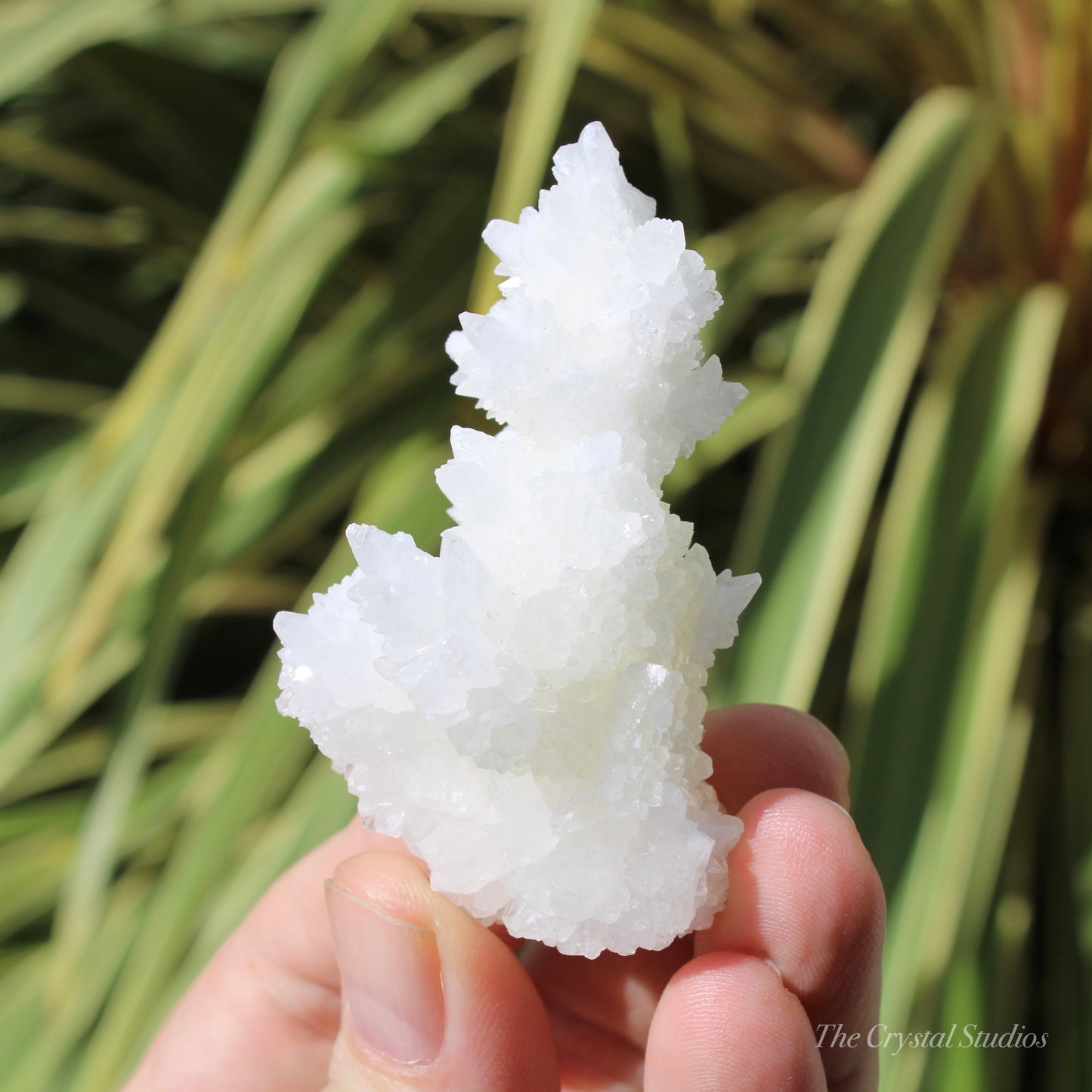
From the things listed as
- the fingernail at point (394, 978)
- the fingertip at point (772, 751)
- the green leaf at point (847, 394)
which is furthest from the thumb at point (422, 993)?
the green leaf at point (847, 394)

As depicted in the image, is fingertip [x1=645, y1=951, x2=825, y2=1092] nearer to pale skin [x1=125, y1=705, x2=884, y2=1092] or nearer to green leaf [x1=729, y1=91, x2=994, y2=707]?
pale skin [x1=125, y1=705, x2=884, y2=1092]

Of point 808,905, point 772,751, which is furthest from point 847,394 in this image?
point 808,905

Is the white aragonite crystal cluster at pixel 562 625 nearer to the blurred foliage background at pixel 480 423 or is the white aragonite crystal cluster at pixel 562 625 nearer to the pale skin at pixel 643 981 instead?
the pale skin at pixel 643 981

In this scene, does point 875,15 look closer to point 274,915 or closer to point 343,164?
point 343,164

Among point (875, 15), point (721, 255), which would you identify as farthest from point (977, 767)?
point (875, 15)

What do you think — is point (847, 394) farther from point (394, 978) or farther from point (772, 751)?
point (394, 978)

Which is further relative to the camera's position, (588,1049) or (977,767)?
(977,767)

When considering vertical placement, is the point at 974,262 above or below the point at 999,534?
above
